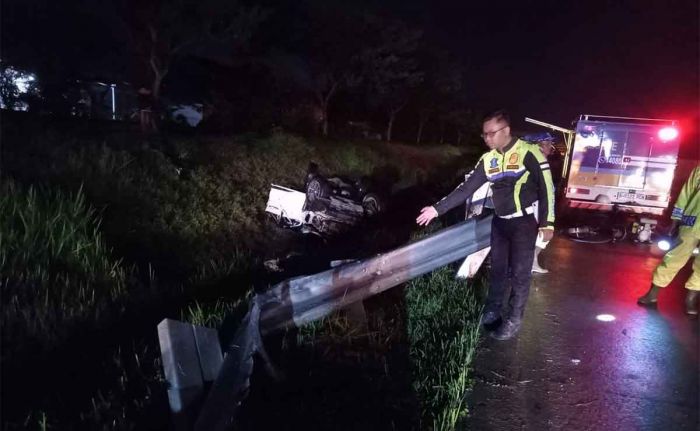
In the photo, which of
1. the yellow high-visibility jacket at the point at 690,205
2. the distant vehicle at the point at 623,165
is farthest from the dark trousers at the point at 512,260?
the distant vehicle at the point at 623,165

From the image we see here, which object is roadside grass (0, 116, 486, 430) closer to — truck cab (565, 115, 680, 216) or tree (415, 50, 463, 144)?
truck cab (565, 115, 680, 216)

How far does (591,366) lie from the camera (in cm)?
376

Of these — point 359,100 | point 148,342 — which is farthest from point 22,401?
point 359,100

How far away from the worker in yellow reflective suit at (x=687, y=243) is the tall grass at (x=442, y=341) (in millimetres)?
1847

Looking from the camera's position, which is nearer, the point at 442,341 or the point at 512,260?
the point at 442,341

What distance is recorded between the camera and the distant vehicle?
33.7ft

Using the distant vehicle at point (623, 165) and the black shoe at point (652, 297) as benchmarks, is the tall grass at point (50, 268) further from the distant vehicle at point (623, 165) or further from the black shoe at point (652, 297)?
the distant vehicle at point (623, 165)

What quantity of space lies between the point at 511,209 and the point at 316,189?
460 cm

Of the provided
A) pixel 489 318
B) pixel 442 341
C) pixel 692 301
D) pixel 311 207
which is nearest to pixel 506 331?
pixel 489 318

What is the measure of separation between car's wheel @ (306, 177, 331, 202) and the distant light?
23.4ft

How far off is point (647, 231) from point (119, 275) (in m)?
8.37

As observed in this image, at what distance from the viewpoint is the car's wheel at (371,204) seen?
930cm

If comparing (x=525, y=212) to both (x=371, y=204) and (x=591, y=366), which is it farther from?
(x=371, y=204)

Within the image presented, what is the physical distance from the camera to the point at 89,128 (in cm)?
868
